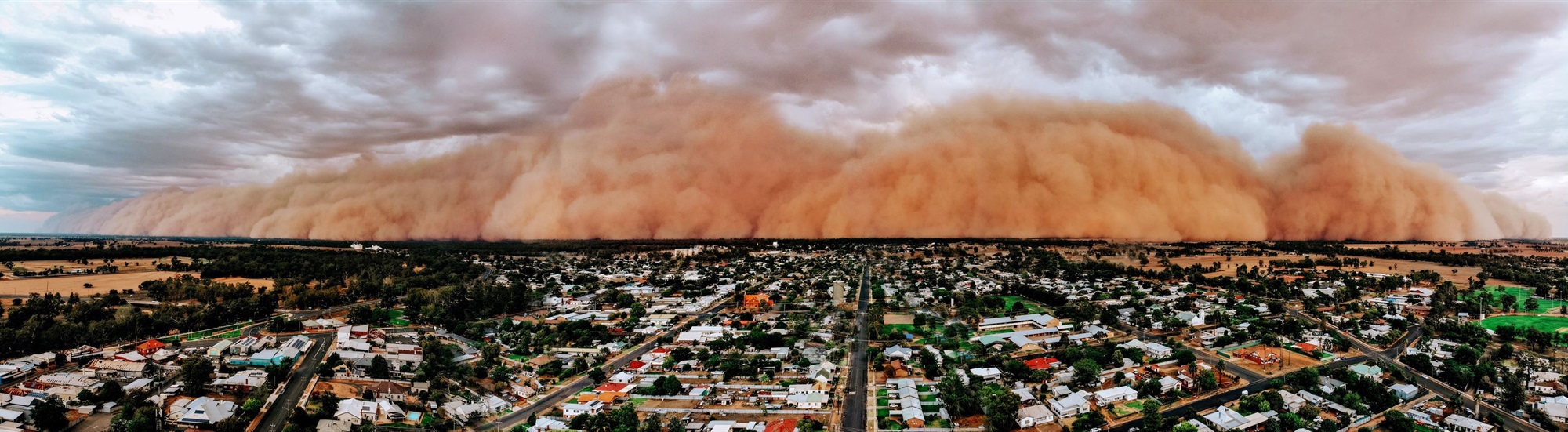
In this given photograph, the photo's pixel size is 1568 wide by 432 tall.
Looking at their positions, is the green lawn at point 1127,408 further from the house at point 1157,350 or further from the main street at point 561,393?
the main street at point 561,393

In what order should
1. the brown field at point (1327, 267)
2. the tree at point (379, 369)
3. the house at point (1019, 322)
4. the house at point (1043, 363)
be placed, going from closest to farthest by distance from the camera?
the tree at point (379, 369), the house at point (1043, 363), the house at point (1019, 322), the brown field at point (1327, 267)

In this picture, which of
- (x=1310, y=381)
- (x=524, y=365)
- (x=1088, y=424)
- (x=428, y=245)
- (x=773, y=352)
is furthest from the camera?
(x=428, y=245)

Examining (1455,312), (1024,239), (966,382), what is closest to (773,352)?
(966,382)

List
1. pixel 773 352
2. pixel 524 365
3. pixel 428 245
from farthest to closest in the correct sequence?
pixel 428 245 → pixel 773 352 → pixel 524 365

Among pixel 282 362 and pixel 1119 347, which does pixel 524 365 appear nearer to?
pixel 282 362

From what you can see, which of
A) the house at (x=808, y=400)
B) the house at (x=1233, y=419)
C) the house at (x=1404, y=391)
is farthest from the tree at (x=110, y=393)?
the house at (x=1404, y=391)

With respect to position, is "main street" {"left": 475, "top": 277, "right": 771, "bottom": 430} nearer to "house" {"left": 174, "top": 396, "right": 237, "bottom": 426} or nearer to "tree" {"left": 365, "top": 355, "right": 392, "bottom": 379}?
"tree" {"left": 365, "top": 355, "right": 392, "bottom": 379}

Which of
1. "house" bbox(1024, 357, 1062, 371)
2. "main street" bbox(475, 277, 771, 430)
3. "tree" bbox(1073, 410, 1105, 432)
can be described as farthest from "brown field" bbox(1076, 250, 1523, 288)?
"main street" bbox(475, 277, 771, 430)

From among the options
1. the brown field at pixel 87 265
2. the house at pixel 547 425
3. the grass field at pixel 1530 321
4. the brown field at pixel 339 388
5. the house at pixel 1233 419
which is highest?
the brown field at pixel 87 265
